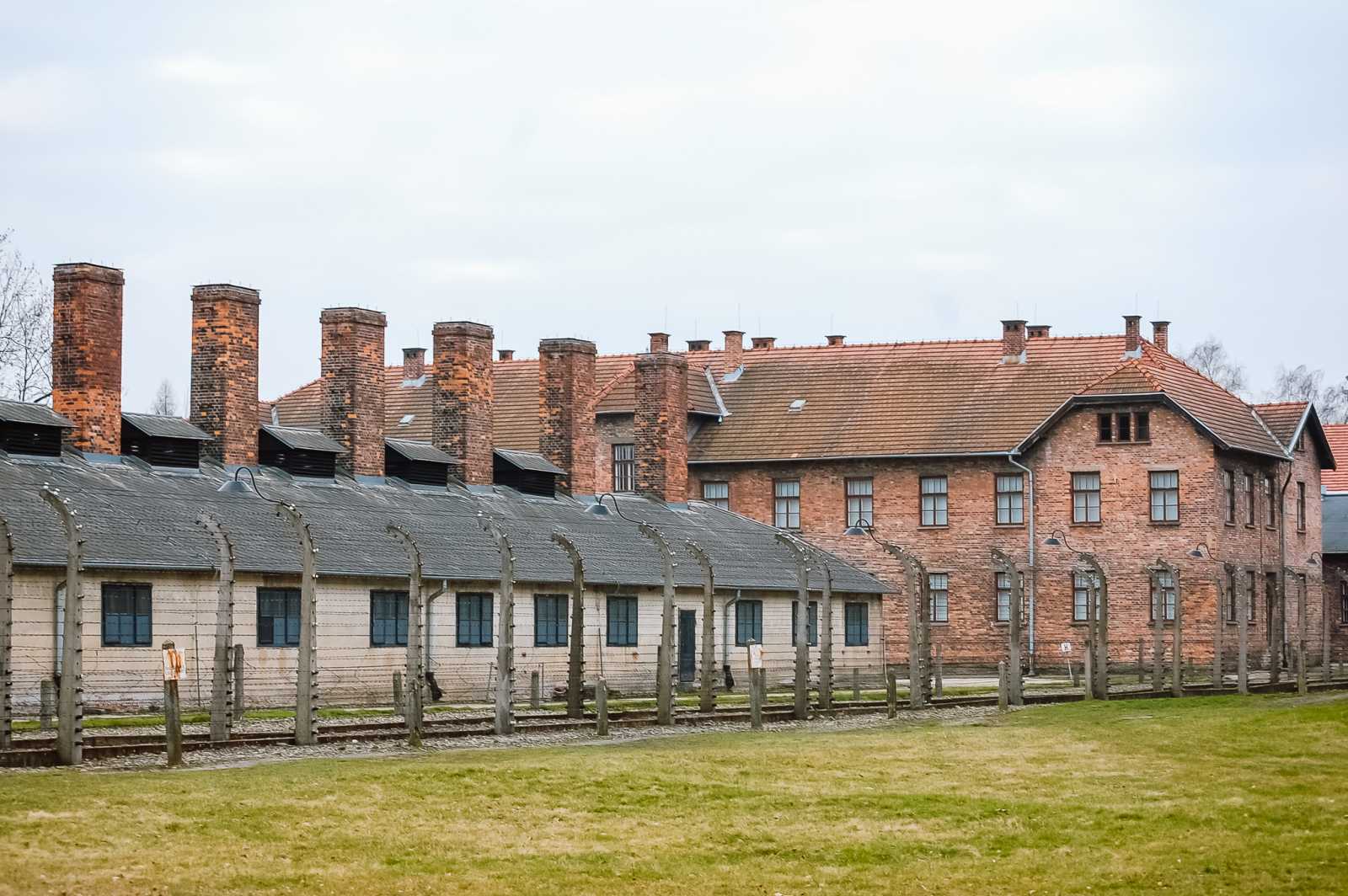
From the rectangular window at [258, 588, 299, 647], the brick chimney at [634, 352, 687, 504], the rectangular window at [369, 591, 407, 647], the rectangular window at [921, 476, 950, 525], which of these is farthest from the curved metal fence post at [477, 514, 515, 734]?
the rectangular window at [921, 476, 950, 525]

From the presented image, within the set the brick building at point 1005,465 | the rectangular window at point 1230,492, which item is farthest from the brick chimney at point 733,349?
the rectangular window at point 1230,492

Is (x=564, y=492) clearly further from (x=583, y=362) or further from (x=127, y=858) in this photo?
(x=127, y=858)

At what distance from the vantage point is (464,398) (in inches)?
1871

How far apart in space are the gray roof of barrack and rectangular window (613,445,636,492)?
814 cm

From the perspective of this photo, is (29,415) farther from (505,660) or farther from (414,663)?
(414,663)

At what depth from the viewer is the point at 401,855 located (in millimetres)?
16781

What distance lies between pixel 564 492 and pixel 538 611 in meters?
7.98

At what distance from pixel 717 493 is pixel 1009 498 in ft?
25.8

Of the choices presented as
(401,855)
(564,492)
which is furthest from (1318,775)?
(564,492)

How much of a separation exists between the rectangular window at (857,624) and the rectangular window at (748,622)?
3453 millimetres

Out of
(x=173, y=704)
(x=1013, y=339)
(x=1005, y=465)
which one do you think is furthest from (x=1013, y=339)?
(x=173, y=704)

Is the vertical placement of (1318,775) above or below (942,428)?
below

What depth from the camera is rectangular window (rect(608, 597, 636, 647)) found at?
4334cm

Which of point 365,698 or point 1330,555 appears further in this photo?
point 1330,555
